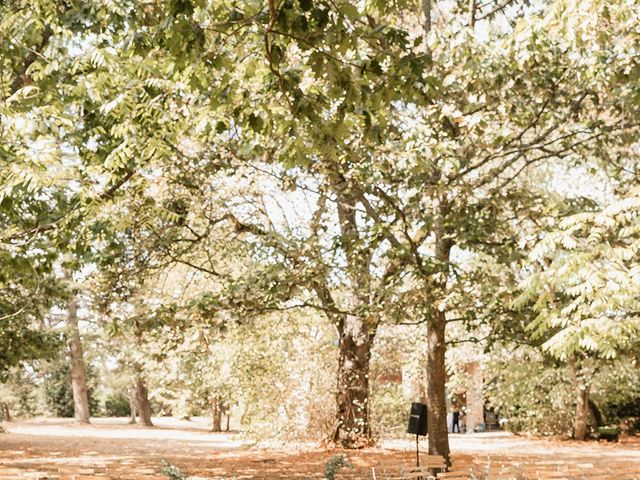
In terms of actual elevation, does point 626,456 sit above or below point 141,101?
below

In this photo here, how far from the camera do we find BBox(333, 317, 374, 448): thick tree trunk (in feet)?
50.5

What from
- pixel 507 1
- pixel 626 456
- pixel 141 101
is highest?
pixel 507 1

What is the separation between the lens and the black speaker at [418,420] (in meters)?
8.97

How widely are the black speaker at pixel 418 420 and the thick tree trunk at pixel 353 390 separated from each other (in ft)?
21.0

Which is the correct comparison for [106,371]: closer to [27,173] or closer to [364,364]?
[364,364]

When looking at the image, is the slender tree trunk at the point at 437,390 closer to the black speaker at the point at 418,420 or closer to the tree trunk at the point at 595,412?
the black speaker at the point at 418,420

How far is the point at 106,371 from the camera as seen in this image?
34.8 metres

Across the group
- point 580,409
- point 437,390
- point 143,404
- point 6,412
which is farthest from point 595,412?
point 6,412

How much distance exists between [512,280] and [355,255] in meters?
2.52

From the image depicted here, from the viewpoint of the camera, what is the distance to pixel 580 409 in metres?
20.6

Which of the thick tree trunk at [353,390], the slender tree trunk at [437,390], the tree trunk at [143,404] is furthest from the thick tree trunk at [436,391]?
the tree trunk at [143,404]

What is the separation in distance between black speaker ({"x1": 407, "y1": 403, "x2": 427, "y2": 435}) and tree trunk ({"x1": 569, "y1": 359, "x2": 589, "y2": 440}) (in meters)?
12.2

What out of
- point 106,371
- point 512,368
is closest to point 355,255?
point 512,368

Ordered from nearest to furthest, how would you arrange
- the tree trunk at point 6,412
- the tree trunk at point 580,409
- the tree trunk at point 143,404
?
the tree trunk at point 580,409
the tree trunk at point 143,404
the tree trunk at point 6,412
